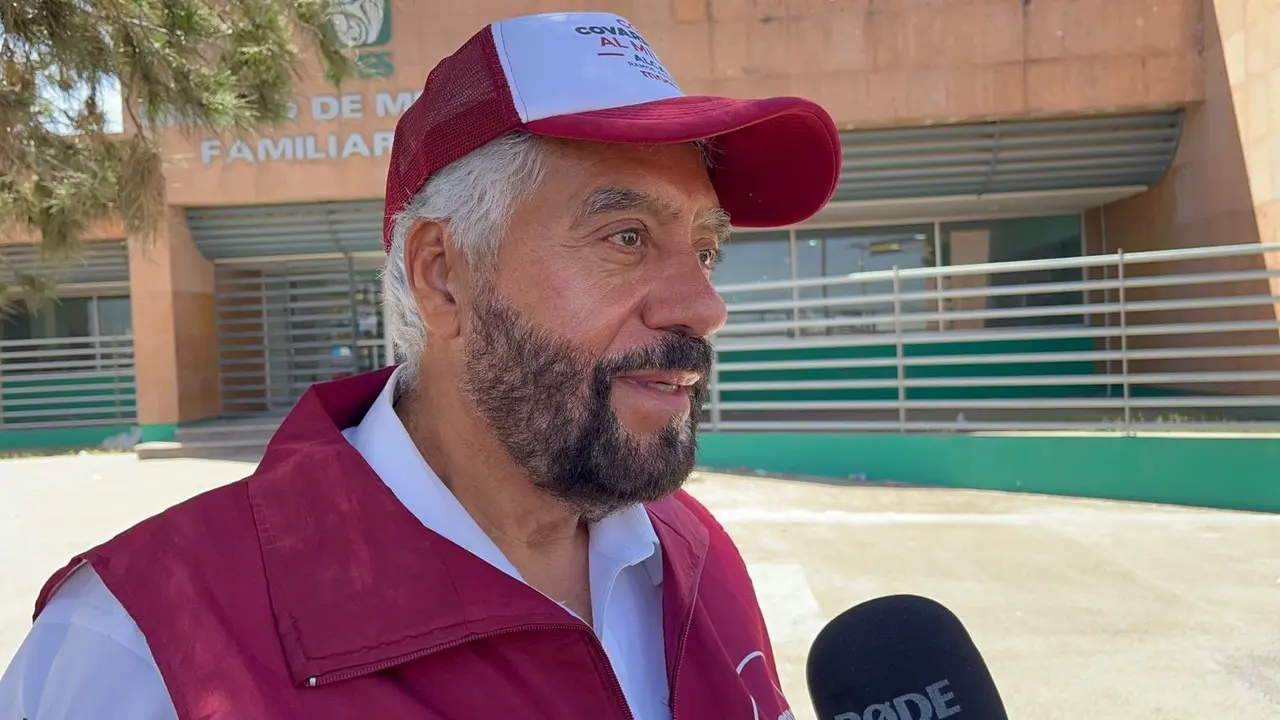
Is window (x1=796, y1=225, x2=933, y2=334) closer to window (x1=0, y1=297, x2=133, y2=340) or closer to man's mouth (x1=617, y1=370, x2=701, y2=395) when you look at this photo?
man's mouth (x1=617, y1=370, x2=701, y2=395)

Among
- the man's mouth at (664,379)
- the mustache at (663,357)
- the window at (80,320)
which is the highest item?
the window at (80,320)

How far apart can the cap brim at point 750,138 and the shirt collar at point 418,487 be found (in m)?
0.45

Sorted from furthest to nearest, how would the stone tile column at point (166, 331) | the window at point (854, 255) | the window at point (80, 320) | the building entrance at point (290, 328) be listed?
1. the window at point (80, 320)
2. the building entrance at point (290, 328)
3. the window at point (854, 255)
4. the stone tile column at point (166, 331)

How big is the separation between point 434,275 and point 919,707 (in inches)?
35.0

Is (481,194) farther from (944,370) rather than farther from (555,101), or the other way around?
(944,370)

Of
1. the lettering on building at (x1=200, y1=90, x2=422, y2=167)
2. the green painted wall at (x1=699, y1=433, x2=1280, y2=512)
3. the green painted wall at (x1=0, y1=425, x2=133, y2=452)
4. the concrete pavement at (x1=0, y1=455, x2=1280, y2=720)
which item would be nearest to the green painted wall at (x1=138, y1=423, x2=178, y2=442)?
the green painted wall at (x1=0, y1=425, x2=133, y2=452)

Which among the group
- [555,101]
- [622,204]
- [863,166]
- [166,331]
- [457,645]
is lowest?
[457,645]

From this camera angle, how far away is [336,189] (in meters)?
9.45

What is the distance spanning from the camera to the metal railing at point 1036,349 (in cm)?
612

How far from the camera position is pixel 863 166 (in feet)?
29.6

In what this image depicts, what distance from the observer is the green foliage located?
249 centimetres

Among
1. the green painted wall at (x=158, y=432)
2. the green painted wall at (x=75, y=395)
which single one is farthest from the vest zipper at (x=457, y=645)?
the green painted wall at (x=75, y=395)

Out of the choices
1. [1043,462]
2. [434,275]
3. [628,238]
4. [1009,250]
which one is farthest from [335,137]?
[628,238]

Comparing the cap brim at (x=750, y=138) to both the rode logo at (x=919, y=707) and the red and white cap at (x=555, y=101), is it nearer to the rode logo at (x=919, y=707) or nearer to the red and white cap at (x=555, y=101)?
the red and white cap at (x=555, y=101)
